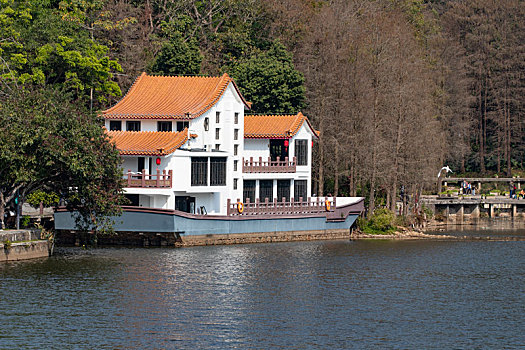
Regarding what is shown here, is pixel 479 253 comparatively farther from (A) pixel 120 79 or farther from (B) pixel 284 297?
(A) pixel 120 79

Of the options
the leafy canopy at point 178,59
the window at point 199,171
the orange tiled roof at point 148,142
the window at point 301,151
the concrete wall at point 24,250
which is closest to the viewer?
the concrete wall at point 24,250

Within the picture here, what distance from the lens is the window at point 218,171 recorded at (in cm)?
8200

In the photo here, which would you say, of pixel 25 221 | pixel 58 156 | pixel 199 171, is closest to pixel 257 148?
pixel 199 171

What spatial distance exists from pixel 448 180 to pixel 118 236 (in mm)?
64855

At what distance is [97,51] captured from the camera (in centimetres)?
9731

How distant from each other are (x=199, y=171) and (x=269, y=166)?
9.48 m

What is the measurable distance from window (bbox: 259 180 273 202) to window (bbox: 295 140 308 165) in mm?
3845

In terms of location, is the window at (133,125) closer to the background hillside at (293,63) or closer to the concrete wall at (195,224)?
the background hillside at (293,63)

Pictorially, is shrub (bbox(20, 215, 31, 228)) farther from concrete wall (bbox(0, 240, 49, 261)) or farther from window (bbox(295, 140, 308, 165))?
window (bbox(295, 140, 308, 165))

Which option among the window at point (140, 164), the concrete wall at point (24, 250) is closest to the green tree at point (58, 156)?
the concrete wall at point (24, 250)

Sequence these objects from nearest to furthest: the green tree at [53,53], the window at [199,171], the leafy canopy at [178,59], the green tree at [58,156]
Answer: the green tree at [58,156], the window at [199,171], the green tree at [53,53], the leafy canopy at [178,59]

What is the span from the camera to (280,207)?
278 ft

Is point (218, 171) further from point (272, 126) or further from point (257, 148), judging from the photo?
point (272, 126)

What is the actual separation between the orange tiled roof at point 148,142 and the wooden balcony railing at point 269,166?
809 cm
